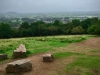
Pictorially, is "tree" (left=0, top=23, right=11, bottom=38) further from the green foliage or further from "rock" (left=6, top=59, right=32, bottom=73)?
"rock" (left=6, top=59, right=32, bottom=73)

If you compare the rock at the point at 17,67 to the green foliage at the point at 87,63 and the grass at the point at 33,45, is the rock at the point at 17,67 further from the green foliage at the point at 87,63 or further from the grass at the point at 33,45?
the grass at the point at 33,45

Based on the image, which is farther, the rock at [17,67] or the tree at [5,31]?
the tree at [5,31]

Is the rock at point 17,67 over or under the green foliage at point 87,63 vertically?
over

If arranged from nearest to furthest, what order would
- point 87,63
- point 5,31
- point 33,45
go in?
1. point 87,63
2. point 33,45
3. point 5,31

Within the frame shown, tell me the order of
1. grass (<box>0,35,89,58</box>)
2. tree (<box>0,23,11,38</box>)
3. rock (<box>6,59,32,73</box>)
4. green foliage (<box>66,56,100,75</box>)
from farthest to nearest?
tree (<box>0,23,11,38</box>), grass (<box>0,35,89,58</box>), green foliage (<box>66,56,100,75</box>), rock (<box>6,59,32,73</box>)

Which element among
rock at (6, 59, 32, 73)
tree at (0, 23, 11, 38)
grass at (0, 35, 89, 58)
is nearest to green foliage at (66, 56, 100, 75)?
rock at (6, 59, 32, 73)

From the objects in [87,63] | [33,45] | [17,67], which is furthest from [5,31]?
[17,67]

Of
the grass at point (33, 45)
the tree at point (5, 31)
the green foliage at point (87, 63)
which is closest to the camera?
the green foliage at point (87, 63)

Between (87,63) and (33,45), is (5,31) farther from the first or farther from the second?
(87,63)

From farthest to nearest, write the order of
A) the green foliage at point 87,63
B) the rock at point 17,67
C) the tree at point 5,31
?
1. the tree at point 5,31
2. the green foliage at point 87,63
3. the rock at point 17,67

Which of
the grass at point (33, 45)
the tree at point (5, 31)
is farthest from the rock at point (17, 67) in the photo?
the tree at point (5, 31)

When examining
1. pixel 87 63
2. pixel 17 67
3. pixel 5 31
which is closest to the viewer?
pixel 17 67

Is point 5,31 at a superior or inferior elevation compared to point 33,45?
inferior

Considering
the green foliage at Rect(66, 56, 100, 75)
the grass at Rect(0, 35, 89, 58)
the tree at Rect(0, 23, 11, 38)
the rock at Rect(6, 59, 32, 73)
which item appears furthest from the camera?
the tree at Rect(0, 23, 11, 38)
